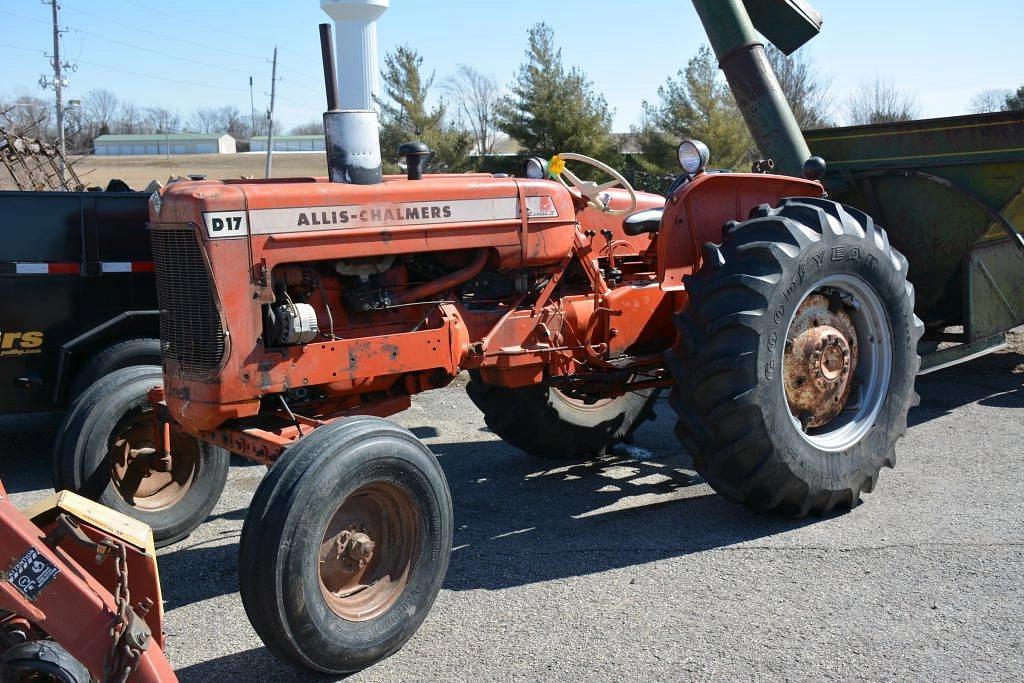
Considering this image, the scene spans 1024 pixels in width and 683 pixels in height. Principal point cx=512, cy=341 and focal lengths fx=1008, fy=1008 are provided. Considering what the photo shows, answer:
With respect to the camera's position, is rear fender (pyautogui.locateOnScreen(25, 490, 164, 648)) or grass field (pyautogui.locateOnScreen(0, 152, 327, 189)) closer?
rear fender (pyautogui.locateOnScreen(25, 490, 164, 648))

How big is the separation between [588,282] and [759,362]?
3.35 ft

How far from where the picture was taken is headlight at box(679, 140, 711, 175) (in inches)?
209

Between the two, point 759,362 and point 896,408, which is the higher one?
point 759,362

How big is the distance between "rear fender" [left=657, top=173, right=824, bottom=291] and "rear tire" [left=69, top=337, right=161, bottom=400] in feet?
11.0

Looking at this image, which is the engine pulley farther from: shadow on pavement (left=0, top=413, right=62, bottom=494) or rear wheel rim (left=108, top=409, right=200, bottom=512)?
shadow on pavement (left=0, top=413, right=62, bottom=494)

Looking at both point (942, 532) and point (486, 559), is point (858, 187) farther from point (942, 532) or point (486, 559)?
point (486, 559)

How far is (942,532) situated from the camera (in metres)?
4.85

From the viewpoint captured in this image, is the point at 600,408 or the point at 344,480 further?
the point at 600,408

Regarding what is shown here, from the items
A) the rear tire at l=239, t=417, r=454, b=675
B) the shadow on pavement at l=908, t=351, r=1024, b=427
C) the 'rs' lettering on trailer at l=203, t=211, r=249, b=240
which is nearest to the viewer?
the rear tire at l=239, t=417, r=454, b=675

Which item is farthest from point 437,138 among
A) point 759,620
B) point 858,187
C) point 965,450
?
→ point 759,620

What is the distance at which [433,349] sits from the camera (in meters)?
4.43

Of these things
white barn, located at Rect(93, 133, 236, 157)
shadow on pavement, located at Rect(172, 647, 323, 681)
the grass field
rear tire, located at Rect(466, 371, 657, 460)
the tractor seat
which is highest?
white barn, located at Rect(93, 133, 236, 157)

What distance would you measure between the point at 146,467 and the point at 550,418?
7.63 ft

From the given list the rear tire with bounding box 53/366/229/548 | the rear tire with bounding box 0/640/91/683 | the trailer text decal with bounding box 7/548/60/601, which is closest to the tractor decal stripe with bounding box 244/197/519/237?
the rear tire with bounding box 53/366/229/548
